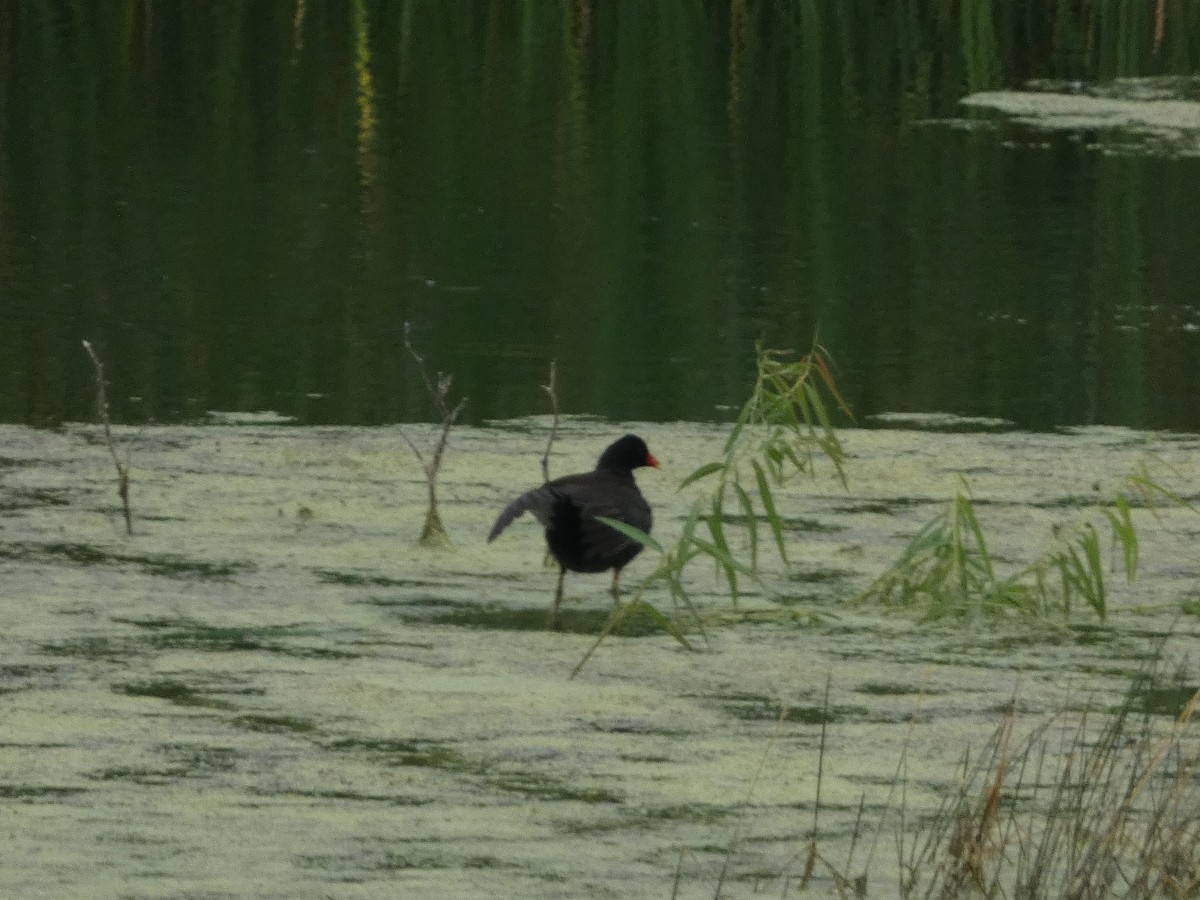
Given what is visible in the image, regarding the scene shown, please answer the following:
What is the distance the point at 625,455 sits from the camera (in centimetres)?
628

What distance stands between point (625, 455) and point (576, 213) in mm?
6599

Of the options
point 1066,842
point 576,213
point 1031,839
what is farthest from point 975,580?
point 576,213

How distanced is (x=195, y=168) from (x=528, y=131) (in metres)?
2.24

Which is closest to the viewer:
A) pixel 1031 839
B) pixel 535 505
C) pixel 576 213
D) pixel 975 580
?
pixel 1031 839

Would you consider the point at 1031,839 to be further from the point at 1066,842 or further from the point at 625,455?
the point at 625,455

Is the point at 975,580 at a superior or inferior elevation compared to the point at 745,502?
inferior

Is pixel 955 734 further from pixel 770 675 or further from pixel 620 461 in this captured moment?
pixel 620 461

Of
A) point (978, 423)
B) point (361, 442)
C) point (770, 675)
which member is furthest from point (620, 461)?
point (978, 423)

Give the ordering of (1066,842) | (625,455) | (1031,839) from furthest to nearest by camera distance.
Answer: (625,455) → (1031,839) → (1066,842)

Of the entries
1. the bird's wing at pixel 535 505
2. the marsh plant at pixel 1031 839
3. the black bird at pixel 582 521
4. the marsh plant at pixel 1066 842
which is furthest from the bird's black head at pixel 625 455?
the marsh plant at pixel 1066 842

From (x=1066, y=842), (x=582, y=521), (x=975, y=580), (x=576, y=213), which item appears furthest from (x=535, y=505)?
(x=576, y=213)

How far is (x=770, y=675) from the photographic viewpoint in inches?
211

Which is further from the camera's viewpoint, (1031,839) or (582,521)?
(582,521)

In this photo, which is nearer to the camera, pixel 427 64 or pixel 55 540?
pixel 55 540
